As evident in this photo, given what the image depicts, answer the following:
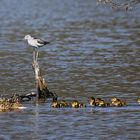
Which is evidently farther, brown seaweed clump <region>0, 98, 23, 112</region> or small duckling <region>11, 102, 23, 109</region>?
small duckling <region>11, 102, 23, 109</region>

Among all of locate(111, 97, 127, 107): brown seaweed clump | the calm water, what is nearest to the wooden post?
the calm water

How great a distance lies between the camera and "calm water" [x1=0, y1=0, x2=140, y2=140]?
71.3 feet

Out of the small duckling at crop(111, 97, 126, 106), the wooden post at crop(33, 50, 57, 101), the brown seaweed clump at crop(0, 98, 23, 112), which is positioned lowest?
the brown seaweed clump at crop(0, 98, 23, 112)

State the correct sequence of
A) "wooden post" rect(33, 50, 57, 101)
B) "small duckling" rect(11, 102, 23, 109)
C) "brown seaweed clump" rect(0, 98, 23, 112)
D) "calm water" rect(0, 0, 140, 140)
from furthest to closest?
"wooden post" rect(33, 50, 57, 101), "small duckling" rect(11, 102, 23, 109), "brown seaweed clump" rect(0, 98, 23, 112), "calm water" rect(0, 0, 140, 140)

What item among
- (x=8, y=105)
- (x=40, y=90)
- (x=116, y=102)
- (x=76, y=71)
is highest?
(x=76, y=71)

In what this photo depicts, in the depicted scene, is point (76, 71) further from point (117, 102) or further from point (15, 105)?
point (15, 105)

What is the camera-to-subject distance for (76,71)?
34344 millimetres

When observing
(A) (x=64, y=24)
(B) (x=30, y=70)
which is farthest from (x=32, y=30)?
(B) (x=30, y=70)

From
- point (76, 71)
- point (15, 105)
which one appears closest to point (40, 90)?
point (15, 105)

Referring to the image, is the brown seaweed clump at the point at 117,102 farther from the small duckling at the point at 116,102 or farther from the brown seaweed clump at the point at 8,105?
the brown seaweed clump at the point at 8,105

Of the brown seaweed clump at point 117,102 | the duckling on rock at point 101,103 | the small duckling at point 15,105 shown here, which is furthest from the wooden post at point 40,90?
the brown seaweed clump at point 117,102

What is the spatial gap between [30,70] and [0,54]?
6.08 m

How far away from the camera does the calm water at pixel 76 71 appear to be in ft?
71.3

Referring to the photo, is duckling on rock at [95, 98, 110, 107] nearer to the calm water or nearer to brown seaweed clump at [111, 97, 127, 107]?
brown seaweed clump at [111, 97, 127, 107]
